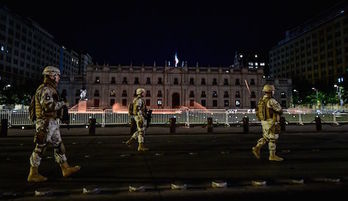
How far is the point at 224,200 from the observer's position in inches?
119

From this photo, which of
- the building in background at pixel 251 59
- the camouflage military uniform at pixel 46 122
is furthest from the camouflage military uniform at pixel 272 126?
the building in background at pixel 251 59

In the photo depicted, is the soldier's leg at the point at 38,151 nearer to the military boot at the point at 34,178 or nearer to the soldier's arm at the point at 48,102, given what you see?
the military boot at the point at 34,178

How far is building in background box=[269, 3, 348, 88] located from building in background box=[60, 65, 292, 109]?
18134mm

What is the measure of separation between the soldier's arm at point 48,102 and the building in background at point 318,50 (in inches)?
2847

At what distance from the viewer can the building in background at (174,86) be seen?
63.7 metres

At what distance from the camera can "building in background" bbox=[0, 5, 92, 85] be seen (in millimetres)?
62250

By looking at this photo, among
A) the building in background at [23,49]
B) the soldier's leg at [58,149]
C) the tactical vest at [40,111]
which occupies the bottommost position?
the soldier's leg at [58,149]

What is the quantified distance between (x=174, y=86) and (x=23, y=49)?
157 feet

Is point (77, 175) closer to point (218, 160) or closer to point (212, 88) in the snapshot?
point (218, 160)

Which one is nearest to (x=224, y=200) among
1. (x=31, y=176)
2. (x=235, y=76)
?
(x=31, y=176)

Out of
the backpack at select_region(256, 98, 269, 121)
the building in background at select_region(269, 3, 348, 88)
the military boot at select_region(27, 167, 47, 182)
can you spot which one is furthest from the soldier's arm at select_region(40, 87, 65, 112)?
the building in background at select_region(269, 3, 348, 88)

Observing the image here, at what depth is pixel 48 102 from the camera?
13.3ft

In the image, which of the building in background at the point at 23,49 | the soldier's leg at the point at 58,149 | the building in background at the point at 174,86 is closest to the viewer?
the soldier's leg at the point at 58,149

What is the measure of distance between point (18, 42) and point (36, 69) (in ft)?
42.0
